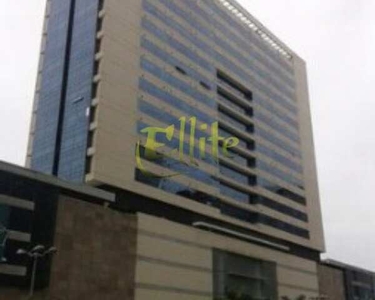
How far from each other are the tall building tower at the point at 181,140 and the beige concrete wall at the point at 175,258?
0.18m

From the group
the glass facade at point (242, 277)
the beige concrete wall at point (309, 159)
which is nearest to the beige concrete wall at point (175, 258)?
the glass facade at point (242, 277)

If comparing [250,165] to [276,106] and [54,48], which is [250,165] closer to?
[276,106]

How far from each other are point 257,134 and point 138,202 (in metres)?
36.1

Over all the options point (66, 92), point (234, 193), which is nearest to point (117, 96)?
point (66, 92)

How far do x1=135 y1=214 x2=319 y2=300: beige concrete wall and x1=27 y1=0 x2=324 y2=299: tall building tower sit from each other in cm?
18

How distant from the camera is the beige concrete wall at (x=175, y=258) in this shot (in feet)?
227

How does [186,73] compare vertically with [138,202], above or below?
above

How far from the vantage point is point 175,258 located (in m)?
73.4

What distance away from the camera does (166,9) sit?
8806 cm

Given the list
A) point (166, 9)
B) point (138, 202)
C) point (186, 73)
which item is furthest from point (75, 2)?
point (138, 202)

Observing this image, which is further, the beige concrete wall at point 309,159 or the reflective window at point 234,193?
the beige concrete wall at point 309,159

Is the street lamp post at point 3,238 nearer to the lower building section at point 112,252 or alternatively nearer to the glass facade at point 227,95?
the lower building section at point 112,252

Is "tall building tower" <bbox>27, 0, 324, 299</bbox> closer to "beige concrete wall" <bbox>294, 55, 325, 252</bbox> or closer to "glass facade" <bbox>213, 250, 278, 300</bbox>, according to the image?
→ "glass facade" <bbox>213, 250, 278, 300</bbox>

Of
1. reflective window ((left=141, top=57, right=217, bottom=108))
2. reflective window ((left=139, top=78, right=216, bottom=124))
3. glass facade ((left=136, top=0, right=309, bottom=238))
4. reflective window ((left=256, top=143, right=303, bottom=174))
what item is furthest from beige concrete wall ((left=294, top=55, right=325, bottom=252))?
reflective window ((left=139, top=78, right=216, bottom=124))
